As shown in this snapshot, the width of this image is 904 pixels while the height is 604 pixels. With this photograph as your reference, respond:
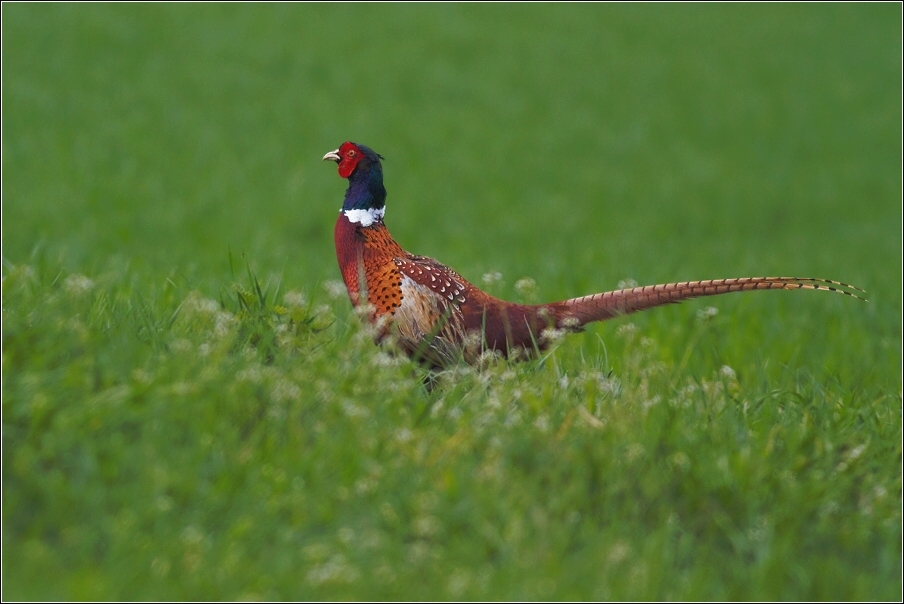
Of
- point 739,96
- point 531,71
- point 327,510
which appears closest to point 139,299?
point 327,510

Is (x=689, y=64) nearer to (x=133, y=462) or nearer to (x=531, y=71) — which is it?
(x=531, y=71)

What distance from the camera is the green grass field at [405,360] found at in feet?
10.3

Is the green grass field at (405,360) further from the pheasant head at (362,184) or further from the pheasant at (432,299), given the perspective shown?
the pheasant head at (362,184)

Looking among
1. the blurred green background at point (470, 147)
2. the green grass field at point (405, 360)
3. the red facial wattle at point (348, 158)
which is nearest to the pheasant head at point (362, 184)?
the red facial wattle at point (348, 158)

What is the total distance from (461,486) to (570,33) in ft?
71.0

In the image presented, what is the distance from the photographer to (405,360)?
164 inches

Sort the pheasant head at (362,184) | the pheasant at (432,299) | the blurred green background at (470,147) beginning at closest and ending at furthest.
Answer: the pheasant at (432,299)
the pheasant head at (362,184)
the blurred green background at (470,147)

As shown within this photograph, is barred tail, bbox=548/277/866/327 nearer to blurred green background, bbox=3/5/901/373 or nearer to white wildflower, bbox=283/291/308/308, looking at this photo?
A: white wildflower, bbox=283/291/308/308

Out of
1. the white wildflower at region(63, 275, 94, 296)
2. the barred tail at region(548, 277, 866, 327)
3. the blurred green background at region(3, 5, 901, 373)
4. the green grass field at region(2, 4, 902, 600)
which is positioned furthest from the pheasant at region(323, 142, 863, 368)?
the blurred green background at region(3, 5, 901, 373)

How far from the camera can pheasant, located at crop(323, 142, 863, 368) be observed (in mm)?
4516

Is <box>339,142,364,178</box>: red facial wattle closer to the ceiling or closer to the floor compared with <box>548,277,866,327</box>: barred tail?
closer to the ceiling

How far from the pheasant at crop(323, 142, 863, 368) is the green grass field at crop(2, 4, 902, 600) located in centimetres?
19

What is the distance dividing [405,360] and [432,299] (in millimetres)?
460

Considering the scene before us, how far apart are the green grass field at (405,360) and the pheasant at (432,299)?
7.6 inches
